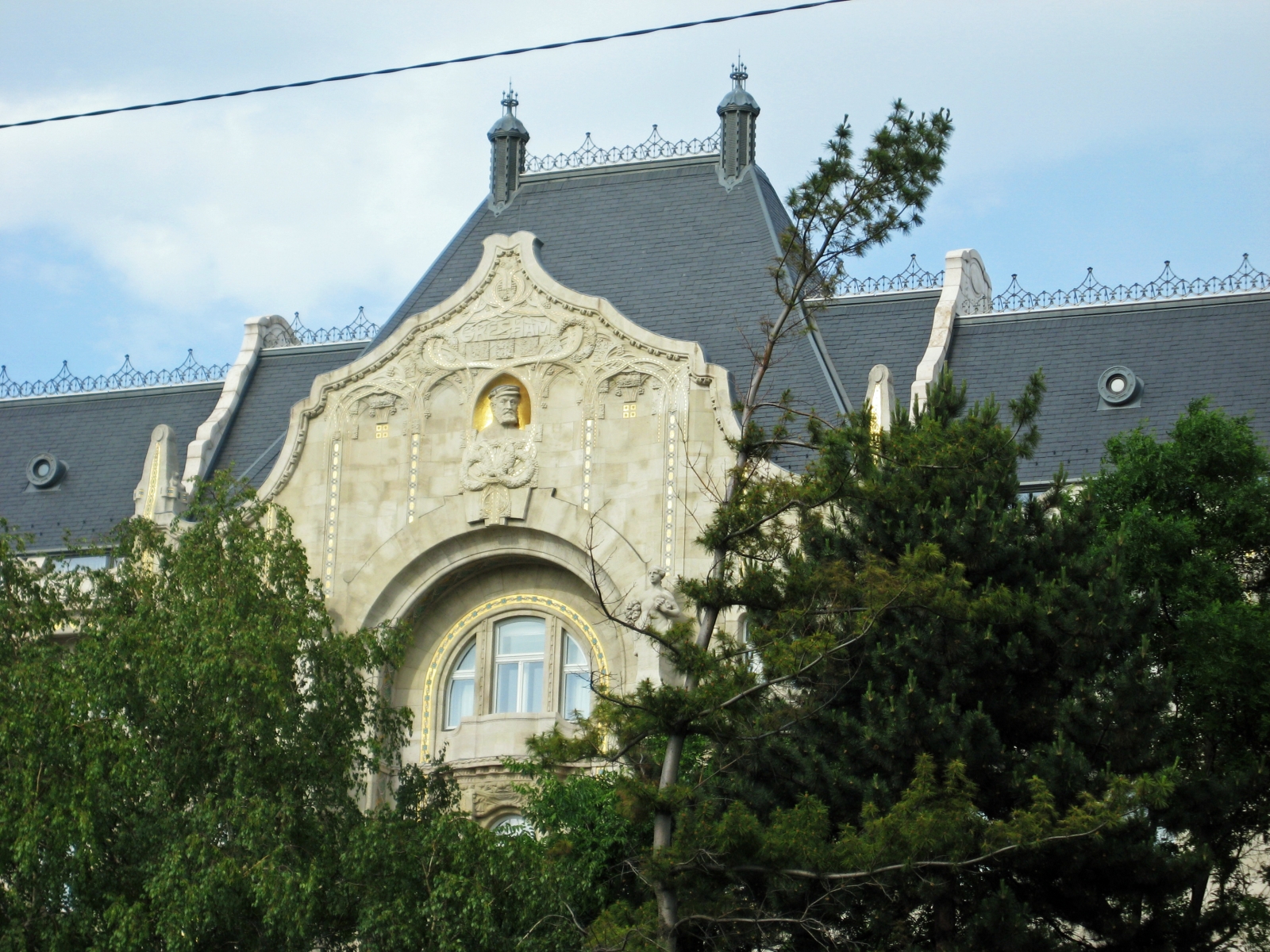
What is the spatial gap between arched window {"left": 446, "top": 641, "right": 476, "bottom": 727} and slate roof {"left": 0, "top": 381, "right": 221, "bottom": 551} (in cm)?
901

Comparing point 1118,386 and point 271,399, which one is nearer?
point 1118,386

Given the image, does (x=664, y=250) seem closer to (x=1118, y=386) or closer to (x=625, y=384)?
(x=625, y=384)

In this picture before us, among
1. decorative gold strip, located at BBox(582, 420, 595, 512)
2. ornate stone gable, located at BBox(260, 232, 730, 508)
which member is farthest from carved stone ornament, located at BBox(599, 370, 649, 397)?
decorative gold strip, located at BBox(582, 420, 595, 512)

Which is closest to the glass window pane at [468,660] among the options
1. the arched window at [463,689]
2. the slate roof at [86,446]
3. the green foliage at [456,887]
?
the arched window at [463,689]

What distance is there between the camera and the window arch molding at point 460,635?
3438 centimetres

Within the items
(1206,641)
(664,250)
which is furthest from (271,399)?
(1206,641)

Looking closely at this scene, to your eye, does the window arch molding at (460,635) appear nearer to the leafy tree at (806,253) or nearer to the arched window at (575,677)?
the arched window at (575,677)

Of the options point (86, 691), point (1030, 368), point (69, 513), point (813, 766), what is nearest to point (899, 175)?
point (813, 766)

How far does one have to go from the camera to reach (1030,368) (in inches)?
1479

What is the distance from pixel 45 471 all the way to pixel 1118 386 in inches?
825

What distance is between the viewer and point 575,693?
3438cm

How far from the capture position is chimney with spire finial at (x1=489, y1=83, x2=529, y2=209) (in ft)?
137

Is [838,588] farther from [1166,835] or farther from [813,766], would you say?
[1166,835]

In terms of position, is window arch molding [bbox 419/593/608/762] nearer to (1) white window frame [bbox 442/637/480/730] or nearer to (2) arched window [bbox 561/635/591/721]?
(1) white window frame [bbox 442/637/480/730]
